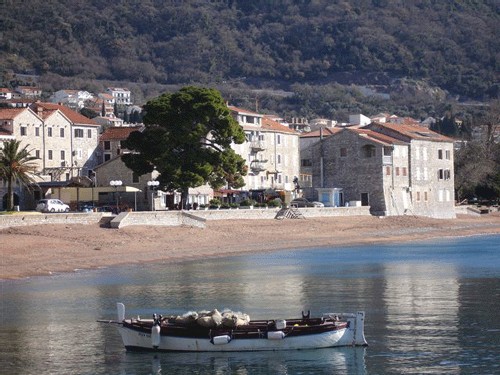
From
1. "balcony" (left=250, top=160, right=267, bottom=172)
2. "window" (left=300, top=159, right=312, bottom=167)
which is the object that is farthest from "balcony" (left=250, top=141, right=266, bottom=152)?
"window" (left=300, top=159, right=312, bottom=167)

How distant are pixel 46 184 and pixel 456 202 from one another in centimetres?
5344

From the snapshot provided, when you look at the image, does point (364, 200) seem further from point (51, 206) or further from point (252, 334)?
point (252, 334)

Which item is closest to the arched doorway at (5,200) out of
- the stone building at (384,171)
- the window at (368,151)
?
the stone building at (384,171)

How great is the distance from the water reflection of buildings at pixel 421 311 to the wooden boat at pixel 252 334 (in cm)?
191

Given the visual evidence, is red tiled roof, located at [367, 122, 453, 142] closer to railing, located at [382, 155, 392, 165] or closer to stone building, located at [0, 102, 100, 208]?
railing, located at [382, 155, 392, 165]

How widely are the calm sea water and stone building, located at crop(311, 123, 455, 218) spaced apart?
31.9m

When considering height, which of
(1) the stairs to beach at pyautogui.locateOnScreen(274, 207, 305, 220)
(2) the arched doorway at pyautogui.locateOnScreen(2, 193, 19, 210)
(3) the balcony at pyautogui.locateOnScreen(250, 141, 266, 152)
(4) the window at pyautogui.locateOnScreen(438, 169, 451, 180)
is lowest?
(1) the stairs to beach at pyautogui.locateOnScreen(274, 207, 305, 220)

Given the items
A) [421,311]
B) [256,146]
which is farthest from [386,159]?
[421,311]

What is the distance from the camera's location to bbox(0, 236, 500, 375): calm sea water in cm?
4056

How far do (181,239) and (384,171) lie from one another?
114 feet

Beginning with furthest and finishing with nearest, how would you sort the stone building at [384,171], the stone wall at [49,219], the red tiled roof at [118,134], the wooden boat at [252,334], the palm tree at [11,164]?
the red tiled roof at [118,134] → the stone building at [384,171] → the palm tree at [11,164] → the stone wall at [49,219] → the wooden boat at [252,334]

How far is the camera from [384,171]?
118938 mm

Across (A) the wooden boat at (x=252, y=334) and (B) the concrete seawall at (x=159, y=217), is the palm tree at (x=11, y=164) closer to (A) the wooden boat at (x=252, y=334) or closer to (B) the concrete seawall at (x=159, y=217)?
(B) the concrete seawall at (x=159, y=217)

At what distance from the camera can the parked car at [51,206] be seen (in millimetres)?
97938
